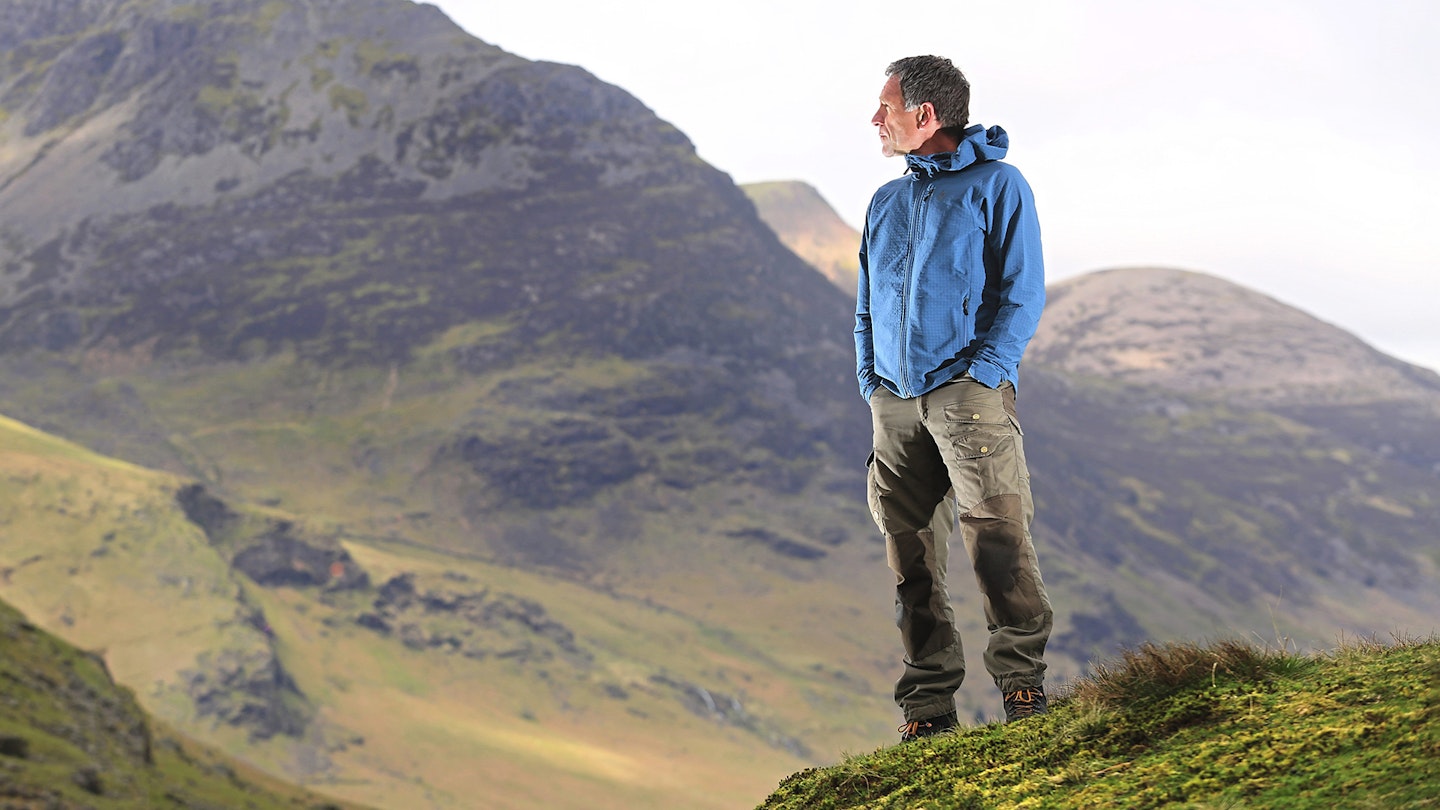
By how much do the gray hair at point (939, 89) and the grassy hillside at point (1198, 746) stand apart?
2675mm

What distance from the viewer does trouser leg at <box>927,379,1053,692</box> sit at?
227 inches

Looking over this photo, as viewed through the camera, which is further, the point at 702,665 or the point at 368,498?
the point at 368,498

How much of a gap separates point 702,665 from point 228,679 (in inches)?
2342

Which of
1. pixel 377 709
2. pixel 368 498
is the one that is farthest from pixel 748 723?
pixel 368 498

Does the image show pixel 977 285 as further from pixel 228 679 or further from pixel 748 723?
pixel 748 723

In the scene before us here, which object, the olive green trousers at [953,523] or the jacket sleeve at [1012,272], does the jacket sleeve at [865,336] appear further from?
the jacket sleeve at [1012,272]

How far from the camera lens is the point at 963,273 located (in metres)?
6.05

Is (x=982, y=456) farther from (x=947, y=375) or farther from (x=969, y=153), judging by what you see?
(x=969, y=153)

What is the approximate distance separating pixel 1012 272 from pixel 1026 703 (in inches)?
78.4

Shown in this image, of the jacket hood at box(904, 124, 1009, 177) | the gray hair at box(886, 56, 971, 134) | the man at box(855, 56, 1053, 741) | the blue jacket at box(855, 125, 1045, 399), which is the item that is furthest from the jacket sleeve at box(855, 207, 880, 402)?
the gray hair at box(886, 56, 971, 134)

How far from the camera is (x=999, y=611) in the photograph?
592 centimetres

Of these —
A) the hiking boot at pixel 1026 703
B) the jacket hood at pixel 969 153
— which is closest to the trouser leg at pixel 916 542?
the hiking boot at pixel 1026 703

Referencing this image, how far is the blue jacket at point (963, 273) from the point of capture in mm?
5973

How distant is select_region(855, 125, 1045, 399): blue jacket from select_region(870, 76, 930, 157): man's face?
8 cm
